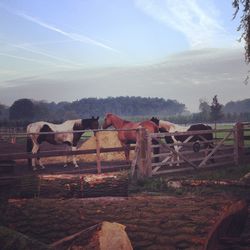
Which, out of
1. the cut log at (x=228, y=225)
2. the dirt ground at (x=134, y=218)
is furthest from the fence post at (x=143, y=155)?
the cut log at (x=228, y=225)

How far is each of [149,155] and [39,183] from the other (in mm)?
5276

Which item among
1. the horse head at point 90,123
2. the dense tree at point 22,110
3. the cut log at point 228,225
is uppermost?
the dense tree at point 22,110

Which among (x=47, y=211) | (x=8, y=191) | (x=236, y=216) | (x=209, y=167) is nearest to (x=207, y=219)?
(x=236, y=216)

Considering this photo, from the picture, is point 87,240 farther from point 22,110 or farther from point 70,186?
point 22,110

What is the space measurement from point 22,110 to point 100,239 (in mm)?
126393

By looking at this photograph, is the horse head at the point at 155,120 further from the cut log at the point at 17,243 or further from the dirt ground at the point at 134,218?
the cut log at the point at 17,243

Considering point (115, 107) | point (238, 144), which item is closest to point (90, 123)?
point (238, 144)

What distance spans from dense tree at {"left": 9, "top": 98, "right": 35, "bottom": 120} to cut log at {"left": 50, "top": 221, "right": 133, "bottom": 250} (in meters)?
125

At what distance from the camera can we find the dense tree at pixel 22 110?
125 meters

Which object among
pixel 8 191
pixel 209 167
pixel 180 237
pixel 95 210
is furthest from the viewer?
pixel 209 167

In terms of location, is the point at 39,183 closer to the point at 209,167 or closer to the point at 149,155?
the point at 149,155

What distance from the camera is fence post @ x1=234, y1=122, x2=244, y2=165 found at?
51.7ft

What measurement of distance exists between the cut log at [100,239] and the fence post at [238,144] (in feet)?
39.9

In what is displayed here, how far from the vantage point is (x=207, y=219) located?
5.05 meters
